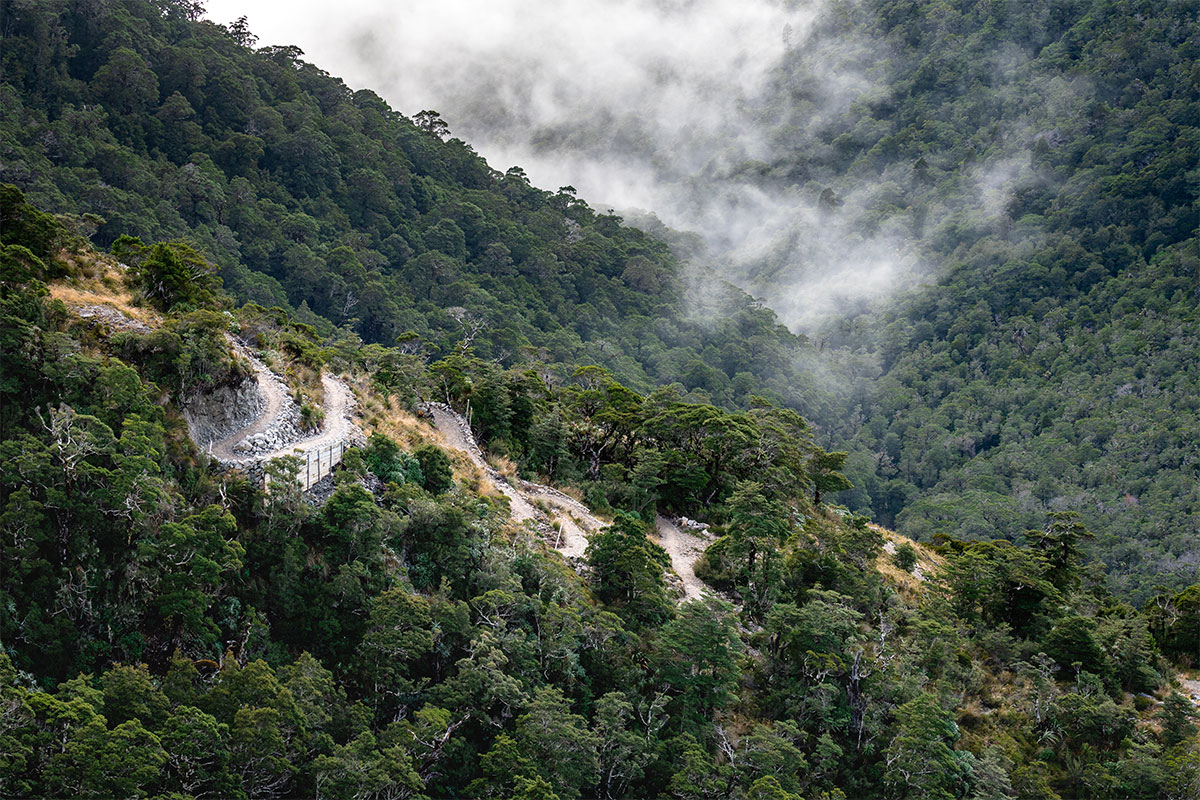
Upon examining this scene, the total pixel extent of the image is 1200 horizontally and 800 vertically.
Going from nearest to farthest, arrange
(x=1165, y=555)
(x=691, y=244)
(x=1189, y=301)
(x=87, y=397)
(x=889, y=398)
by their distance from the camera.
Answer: (x=87, y=397) → (x=1165, y=555) → (x=1189, y=301) → (x=889, y=398) → (x=691, y=244)

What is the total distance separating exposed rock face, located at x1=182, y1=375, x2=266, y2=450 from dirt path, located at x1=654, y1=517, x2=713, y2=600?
551 inches

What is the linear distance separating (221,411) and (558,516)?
11868mm

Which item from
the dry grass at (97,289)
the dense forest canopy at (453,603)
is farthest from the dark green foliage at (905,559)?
the dry grass at (97,289)

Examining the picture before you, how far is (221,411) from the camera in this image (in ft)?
69.2

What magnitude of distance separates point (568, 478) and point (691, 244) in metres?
115

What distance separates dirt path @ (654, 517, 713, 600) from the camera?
29.1 m

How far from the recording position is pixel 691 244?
144 metres

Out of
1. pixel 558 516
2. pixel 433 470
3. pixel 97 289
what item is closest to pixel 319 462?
pixel 433 470

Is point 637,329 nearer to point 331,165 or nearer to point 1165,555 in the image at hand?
point 331,165

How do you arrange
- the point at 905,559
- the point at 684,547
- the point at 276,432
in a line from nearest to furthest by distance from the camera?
the point at 276,432 → the point at 684,547 → the point at 905,559

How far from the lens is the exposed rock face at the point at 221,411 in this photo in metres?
20.3

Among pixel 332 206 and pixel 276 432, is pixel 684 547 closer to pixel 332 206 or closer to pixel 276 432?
pixel 276 432

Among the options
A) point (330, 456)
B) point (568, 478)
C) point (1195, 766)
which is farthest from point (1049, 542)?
point (330, 456)

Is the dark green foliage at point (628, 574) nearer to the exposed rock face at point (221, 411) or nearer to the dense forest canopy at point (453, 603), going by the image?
the dense forest canopy at point (453, 603)
